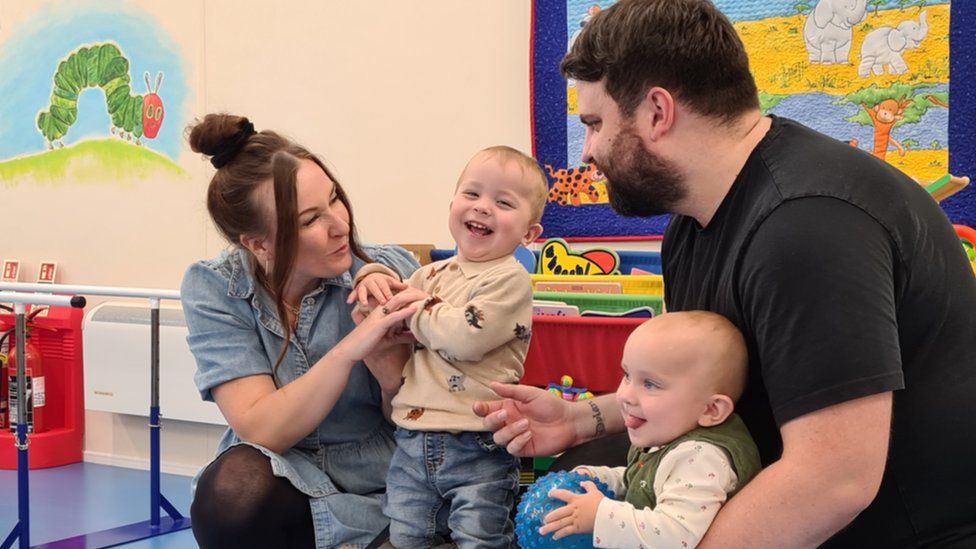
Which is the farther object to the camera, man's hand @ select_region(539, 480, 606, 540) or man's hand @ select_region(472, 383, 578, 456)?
man's hand @ select_region(472, 383, 578, 456)

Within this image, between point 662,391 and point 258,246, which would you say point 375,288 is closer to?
point 258,246

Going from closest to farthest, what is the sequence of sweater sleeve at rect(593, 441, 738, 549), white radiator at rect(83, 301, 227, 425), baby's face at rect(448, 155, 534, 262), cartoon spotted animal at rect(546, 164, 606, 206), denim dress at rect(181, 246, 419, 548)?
1. sweater sleeve at rect(593, 441, 738, 549)
2. baby's face at rect(448, 155, 534, 262)
3. denim dress at rect(181, 246, 419, 548)
4. cartoon spotted animal at rect(546, 164, 606, 206)
5. white radiator at rect(83, 301, 227, 425)

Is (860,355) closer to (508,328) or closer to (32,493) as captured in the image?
(508,328)

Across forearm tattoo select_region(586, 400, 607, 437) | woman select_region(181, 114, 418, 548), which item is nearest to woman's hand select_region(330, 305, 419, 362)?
woman select_region(181, 114, 418, 548)

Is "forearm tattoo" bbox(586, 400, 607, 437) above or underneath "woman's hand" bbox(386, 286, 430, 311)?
underneath

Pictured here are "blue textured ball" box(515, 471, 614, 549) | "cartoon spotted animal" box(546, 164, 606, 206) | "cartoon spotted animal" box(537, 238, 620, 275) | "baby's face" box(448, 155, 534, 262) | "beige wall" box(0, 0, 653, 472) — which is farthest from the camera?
"beige wall" box(0, 0, 653, 472)

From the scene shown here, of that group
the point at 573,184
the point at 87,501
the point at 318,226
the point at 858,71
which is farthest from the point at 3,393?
the point at 858,71

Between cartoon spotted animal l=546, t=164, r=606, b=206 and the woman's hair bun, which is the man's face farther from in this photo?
cartoon spotted animal l=546, t=164, r=606, b=206

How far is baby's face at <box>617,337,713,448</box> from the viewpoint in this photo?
4.50 ft

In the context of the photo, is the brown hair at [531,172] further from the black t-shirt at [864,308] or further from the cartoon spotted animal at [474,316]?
the black t-shirt at [864,308]

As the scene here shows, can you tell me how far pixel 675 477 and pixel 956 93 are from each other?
179cm

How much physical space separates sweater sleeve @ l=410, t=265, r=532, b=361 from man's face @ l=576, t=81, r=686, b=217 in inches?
12.1

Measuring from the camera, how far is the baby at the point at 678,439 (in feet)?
4.27

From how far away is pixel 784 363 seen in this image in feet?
3.94
